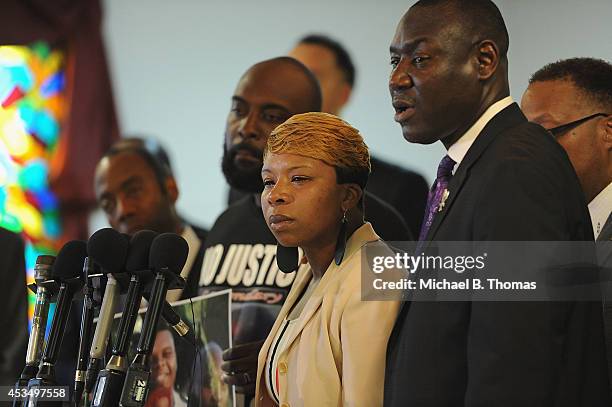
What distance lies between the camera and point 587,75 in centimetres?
319

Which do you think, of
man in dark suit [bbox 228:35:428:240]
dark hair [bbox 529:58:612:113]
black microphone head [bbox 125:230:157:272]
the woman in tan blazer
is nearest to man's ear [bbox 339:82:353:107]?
man in dark suit [bbox 228:35:428:240]

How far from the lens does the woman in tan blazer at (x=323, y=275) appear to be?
2.56 meters

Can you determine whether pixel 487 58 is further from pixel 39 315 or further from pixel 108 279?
pixel 39 315

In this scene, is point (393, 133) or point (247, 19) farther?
point (247, 19)

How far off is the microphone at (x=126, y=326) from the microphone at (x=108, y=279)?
0.03m

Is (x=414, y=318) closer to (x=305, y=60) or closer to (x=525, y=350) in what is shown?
(x=525, y=350)

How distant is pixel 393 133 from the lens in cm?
478

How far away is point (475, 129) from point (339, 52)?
3068 millimetres

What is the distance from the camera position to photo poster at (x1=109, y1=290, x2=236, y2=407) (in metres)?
3.18

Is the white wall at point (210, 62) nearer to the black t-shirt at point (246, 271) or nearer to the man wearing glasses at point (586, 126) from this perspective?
the black t-shirt at point (246, 271)

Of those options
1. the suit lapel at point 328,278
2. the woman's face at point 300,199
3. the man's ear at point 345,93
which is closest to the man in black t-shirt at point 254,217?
the suit lapel at point 328,278

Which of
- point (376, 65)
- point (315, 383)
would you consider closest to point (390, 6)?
point (376, 65)

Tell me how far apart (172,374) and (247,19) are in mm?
3455

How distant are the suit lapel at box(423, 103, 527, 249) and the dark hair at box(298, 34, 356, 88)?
9.42 feet
